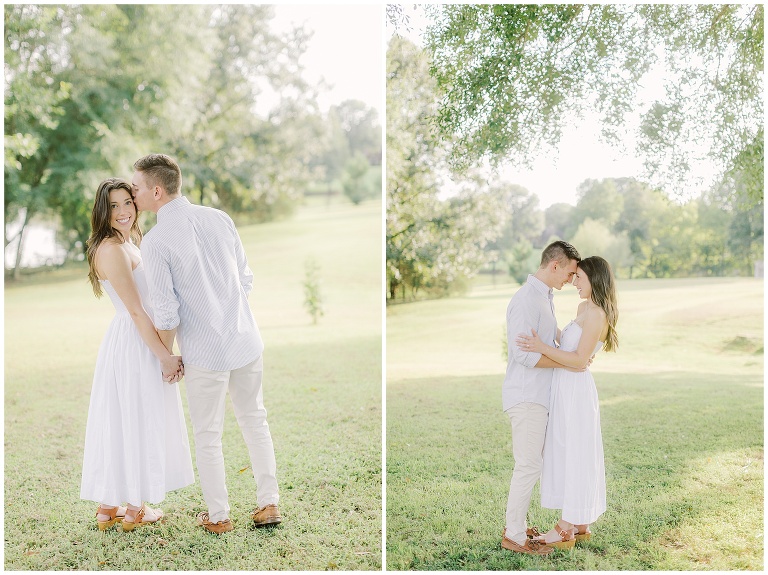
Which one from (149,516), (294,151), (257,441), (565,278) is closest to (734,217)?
(565,278)

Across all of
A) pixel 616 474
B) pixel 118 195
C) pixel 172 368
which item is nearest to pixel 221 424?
pixel 172 368

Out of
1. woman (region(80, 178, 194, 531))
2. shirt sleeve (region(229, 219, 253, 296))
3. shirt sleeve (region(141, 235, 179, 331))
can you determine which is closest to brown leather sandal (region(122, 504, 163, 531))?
woman (region(80, 178, 194, 531))

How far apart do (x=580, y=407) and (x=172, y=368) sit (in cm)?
158

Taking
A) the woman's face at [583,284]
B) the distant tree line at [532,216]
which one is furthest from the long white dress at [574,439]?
the distant tree line at [532,216]

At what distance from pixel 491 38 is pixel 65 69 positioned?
6.71 m

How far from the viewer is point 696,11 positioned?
4.29 metres

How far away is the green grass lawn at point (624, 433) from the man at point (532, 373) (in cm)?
41

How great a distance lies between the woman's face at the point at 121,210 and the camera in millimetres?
2906

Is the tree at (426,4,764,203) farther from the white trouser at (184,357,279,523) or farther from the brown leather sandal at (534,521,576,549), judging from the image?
the brown leather sandal at (534,521,576,549)

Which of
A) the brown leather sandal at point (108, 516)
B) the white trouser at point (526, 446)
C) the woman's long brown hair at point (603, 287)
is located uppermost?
the woman's long brown hair at point (603, 287)

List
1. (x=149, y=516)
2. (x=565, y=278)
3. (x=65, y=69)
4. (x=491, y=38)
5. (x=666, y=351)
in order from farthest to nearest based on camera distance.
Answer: (x=65, y=69) < (x=666, y=351) < (x=491, y=38) < (x=149, y=516) < (x=565, y=278)

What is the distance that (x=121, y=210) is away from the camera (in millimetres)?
2910

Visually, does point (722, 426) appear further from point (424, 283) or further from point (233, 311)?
point (233, 311)

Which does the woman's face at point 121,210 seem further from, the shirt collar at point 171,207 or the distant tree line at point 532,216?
the distant tree line at point 532,216
